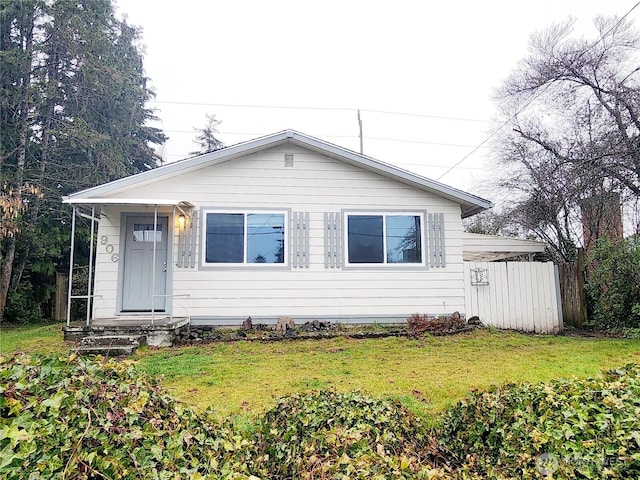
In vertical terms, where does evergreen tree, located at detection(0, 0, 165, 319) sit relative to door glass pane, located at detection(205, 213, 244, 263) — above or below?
above

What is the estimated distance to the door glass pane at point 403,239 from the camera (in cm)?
890

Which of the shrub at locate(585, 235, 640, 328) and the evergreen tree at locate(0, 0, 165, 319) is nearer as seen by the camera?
the shrub at locate(585, 235, 640, 328)

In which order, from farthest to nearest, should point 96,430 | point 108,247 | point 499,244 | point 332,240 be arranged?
point 499,244 → point 332,240 → point 108,247 → point 96,430

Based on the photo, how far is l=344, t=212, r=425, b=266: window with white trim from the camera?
8828 mm

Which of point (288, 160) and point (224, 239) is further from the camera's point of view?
point (288, 160)

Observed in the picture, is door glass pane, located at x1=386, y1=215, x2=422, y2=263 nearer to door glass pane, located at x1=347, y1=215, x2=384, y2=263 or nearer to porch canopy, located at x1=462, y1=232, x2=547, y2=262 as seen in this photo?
door glass pane, located at x1=347, y1=215, x2=384, y2=263

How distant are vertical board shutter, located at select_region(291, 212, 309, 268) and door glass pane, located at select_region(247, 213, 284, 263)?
0.23 metres

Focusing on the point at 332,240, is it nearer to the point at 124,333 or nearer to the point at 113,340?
the point at 124,333

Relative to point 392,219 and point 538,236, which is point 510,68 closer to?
point 538,236

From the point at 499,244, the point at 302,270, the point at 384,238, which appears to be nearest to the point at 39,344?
the point at 302,270

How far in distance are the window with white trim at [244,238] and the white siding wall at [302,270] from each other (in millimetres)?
200

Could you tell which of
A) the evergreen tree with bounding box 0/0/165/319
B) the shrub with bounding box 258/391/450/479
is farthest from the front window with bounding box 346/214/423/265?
the evergreen tree with bounding box 0/0/165/319

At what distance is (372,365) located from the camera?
216 inches

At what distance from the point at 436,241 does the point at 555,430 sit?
6.98 m
